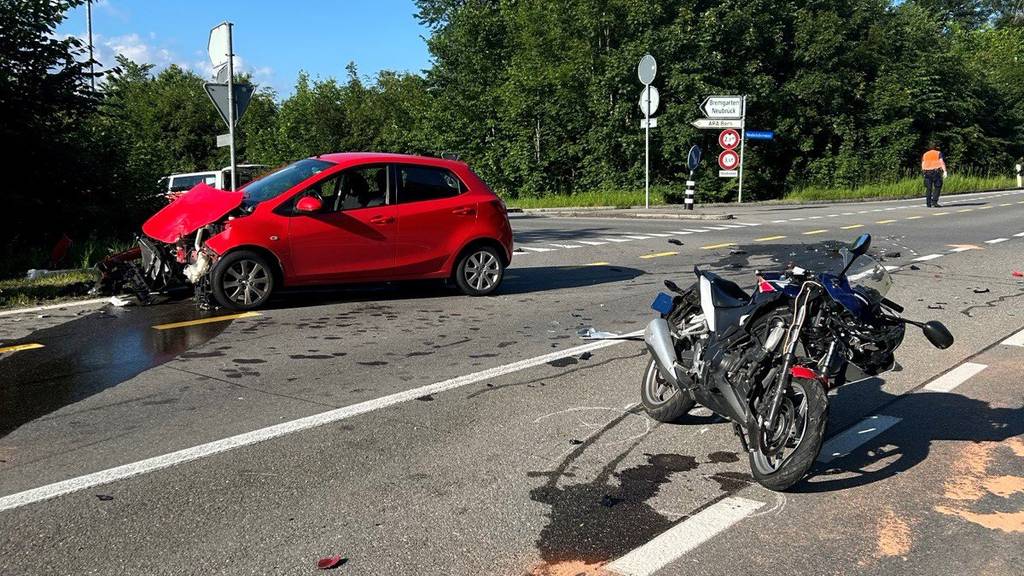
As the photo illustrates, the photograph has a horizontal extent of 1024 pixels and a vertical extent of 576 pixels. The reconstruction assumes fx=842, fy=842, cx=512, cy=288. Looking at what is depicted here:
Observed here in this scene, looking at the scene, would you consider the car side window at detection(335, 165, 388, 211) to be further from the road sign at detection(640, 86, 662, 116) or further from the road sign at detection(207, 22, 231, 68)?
the road sign at detection(640, 86, 662, 116)

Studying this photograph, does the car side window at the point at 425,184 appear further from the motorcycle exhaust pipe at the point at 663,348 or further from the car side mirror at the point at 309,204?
the motorcycle exhaust pipe at the point at 663,348

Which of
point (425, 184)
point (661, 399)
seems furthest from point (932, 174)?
point (661, 399)

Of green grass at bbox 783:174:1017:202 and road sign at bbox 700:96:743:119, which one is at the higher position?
road sign at bbox 700:96:743:119

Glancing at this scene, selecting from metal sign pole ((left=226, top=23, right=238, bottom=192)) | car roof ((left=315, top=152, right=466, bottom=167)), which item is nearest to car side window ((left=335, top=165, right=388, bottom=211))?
car roof ((left=315, top=152, right=466, bottom=167))

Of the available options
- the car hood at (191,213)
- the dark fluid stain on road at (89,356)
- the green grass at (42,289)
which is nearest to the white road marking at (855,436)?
the dark fluid stain on road at (89,356)

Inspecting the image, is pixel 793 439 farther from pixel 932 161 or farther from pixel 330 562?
pixel 932 161

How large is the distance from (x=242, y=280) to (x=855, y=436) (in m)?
6.33

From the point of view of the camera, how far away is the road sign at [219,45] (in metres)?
12.6

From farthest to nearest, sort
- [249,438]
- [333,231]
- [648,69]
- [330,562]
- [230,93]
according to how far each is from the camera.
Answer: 1. [648,69]
2. [230,93]
3. [333,231]
4. [249,438]
5. [330,562]

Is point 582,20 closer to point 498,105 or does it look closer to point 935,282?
point 498,105

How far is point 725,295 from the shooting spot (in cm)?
472

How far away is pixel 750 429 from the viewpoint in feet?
13.6

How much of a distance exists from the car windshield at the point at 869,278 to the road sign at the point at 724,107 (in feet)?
92.5

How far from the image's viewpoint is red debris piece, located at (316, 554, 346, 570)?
330 centimetres
